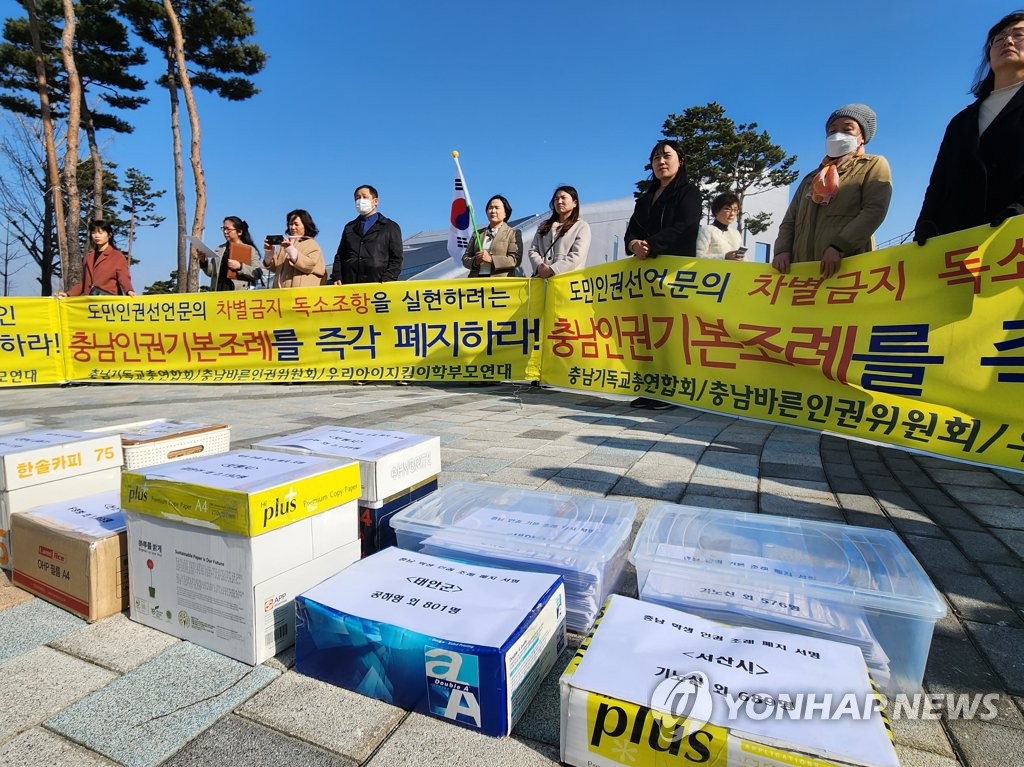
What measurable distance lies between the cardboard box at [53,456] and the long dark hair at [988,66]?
4.45 metres

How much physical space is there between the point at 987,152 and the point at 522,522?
313 cm

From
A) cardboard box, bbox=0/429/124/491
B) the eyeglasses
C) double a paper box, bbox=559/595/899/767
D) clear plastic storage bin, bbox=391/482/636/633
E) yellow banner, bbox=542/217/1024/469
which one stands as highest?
the eyeglasses

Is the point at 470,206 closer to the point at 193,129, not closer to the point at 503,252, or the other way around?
the point at 503,252

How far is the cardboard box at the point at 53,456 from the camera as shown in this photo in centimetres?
178

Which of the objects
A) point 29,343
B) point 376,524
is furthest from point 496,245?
point 29,343

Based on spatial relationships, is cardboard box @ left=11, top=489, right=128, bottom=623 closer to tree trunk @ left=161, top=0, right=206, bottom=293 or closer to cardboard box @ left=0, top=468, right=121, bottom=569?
cardboard box @ left=0, top=468, right=121, bottom=569

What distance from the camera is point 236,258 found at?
720cm

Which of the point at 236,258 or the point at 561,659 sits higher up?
the point at 236,258

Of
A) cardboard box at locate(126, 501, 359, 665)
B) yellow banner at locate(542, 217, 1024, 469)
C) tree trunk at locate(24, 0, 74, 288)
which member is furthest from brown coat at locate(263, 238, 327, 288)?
tree trunk at locate(24, 0, 74, 288)

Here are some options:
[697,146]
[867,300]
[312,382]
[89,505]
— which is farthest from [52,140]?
[697,146]

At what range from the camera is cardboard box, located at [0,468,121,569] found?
1.77 m

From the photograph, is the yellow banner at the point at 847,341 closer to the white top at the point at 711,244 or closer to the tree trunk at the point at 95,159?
the white top at the point at 711,244

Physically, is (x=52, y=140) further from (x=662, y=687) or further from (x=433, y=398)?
(x=662, y=687)
